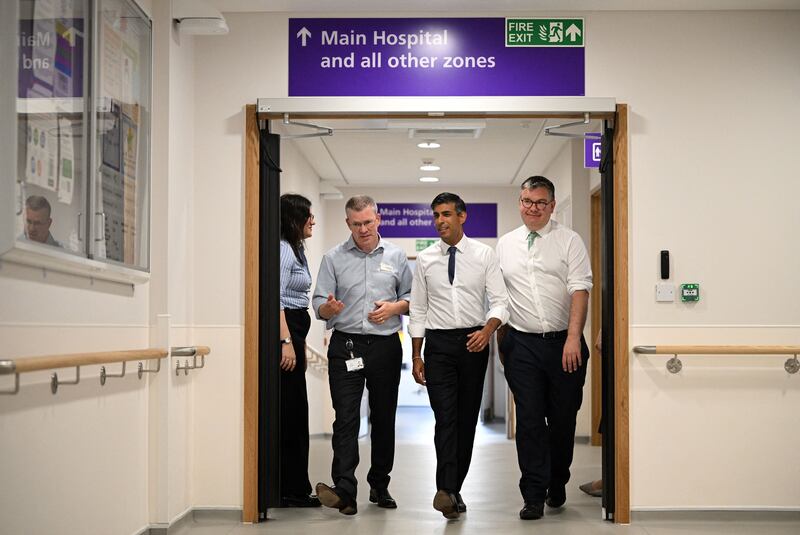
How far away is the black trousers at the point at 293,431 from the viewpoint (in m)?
5.48

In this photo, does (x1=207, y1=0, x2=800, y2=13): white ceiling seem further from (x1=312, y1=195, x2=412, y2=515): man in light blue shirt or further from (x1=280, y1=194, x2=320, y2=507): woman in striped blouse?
(x1=280, y1=194, x2=320, y2=507): woman in striped blouse

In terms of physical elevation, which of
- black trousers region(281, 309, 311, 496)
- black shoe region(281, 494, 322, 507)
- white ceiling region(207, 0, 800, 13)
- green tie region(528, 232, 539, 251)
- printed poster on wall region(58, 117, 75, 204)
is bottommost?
black shoe region(281, 494, 322, 507)

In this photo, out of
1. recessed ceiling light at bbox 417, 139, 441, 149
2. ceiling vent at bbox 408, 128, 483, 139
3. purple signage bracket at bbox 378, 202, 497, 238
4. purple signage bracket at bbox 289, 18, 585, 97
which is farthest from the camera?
purple signage bracket at bbox 378, 202, 497, 238

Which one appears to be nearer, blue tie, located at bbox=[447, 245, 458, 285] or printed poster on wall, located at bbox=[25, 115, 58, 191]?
printed poster on wall, located at bbox=[25, 115, 58, 191]

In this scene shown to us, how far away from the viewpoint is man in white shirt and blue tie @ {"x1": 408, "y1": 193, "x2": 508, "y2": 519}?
5.12 metres

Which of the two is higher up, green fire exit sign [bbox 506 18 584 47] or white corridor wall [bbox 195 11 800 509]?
green fire exit sign [bbox 506 18 584 47]

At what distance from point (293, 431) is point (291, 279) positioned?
2.91ft

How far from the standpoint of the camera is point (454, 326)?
5.16 meters

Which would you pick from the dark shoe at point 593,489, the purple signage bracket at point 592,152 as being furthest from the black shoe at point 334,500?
the purple signage bracket at point 592,152

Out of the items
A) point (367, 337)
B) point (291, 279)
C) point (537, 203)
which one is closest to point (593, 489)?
point (367, 337)

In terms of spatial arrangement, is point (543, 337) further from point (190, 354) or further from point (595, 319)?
point (595, 319)

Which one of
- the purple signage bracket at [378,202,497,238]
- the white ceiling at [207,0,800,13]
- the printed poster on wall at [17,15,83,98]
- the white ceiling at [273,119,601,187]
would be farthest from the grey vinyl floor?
the purple signage bracket at [378,202,497,238]

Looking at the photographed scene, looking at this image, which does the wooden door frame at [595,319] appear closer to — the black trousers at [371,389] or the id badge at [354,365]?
the black trousers at [371,389]

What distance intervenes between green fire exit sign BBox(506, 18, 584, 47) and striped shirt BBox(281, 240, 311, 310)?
1738mm
